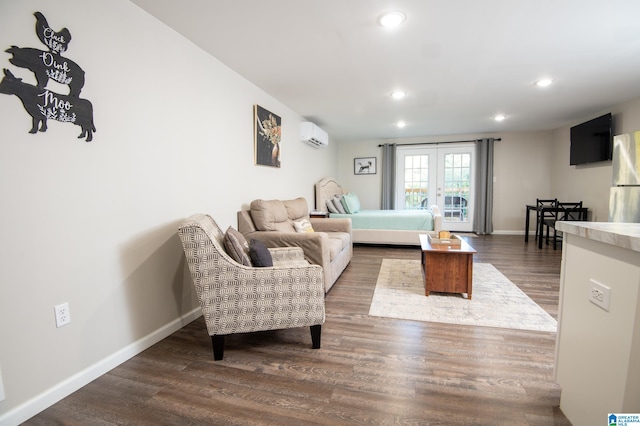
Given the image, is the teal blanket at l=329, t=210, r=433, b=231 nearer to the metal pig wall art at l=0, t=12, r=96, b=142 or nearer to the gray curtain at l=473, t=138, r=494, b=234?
the gray curtain at l=473, t=138, r=494, b=234

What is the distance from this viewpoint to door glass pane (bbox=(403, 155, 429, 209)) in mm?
6875

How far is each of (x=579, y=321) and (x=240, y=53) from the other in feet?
9.63

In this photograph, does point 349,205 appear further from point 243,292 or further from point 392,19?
point 243,292

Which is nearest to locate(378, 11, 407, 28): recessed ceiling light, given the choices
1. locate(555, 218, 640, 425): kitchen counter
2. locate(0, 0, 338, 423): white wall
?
locate(0, 0, 338, 423): white wall

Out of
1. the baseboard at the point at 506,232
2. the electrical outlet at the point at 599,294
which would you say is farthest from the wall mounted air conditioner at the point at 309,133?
the baseboard at the point at 506,232

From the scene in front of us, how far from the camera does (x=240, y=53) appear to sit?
2.54 metres

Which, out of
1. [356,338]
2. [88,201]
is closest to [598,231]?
[356,338]

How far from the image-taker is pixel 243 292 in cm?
180

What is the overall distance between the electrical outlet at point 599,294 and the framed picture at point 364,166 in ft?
20.3

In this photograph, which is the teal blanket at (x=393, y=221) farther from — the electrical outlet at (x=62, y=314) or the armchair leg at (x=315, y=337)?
the electrical outlet at (x=62, y=314)

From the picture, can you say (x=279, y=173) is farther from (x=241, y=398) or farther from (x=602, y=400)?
(x=602, y=400)

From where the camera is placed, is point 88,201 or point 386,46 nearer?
point 88,201

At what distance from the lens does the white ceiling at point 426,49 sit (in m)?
1.89

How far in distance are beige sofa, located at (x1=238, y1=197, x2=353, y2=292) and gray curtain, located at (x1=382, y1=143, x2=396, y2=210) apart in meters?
3.44
